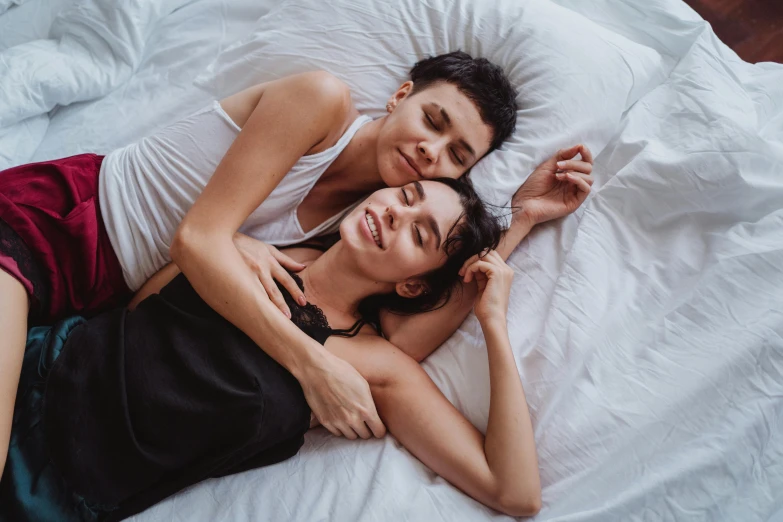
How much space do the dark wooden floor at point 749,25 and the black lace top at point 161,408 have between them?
174cm

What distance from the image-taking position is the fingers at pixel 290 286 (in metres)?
1.14

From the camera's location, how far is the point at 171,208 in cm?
122

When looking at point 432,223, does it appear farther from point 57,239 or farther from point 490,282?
point 57,239

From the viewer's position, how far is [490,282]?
1.13 meters

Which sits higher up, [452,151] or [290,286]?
[452,151]

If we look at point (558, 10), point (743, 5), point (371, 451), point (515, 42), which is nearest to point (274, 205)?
point (371, 451)

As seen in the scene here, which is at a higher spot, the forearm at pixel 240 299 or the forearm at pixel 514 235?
Result: the forearm at pixel 240 299

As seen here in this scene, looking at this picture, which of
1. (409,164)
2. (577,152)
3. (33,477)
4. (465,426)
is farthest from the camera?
(577,152)

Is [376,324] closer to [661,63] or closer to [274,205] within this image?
[274,205]

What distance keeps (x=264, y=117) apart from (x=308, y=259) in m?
0.33

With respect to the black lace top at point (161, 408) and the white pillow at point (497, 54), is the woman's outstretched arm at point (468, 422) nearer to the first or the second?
the black lace top at point (161, 408)

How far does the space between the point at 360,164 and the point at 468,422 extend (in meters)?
0.60

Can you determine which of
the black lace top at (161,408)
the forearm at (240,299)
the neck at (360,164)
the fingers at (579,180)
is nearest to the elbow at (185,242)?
the forearm at (240,299)

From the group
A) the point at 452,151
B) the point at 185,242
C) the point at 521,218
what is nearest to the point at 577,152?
the point at 521,218
